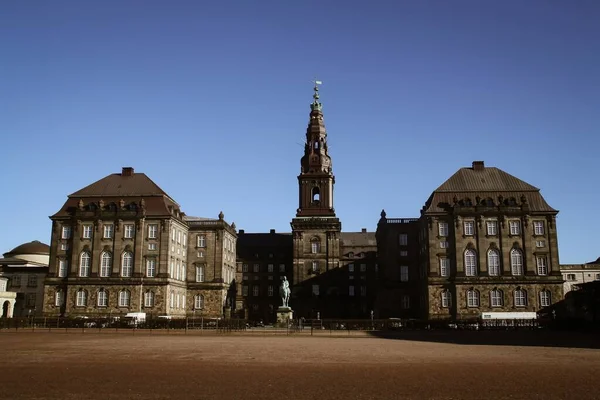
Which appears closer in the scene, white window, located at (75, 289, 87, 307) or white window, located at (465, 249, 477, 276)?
white window, located at (465, 249, 477, 276)

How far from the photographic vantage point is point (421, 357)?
3003cm

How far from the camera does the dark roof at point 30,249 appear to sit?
367 feet

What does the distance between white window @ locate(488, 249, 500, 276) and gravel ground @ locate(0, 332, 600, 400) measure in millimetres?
46057

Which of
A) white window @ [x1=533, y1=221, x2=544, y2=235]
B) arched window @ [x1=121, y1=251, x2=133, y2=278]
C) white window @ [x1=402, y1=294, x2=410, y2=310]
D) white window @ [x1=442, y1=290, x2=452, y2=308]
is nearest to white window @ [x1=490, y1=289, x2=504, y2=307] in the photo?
white window @ [x1=442, y1=290, x2=452, y2=308]

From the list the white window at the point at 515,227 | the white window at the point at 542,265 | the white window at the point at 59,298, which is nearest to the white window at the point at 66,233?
the white window at the point at 59,298

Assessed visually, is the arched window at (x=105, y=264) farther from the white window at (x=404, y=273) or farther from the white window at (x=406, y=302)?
the white window at (x=406, y=302)

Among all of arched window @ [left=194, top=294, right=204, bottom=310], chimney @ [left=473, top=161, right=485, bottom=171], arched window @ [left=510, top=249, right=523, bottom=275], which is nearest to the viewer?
arched window @ [left=510, top=249, right=523, bottom=275]

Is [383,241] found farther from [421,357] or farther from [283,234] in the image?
[421,357]

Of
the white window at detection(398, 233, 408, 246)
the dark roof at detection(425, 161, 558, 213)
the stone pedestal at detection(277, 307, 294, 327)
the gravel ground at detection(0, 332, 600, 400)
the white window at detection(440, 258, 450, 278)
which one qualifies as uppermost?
the dark roof at detection(425, 161, 558, 213)

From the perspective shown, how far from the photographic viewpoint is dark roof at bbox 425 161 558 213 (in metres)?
81.8

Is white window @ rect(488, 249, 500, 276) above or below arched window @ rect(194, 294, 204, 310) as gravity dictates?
above

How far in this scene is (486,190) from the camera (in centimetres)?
8269

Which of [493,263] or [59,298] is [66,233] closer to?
[59,298]

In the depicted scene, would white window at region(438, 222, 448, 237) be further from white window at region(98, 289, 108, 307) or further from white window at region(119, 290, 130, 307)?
white window at region(98, 289, 108, 307)
